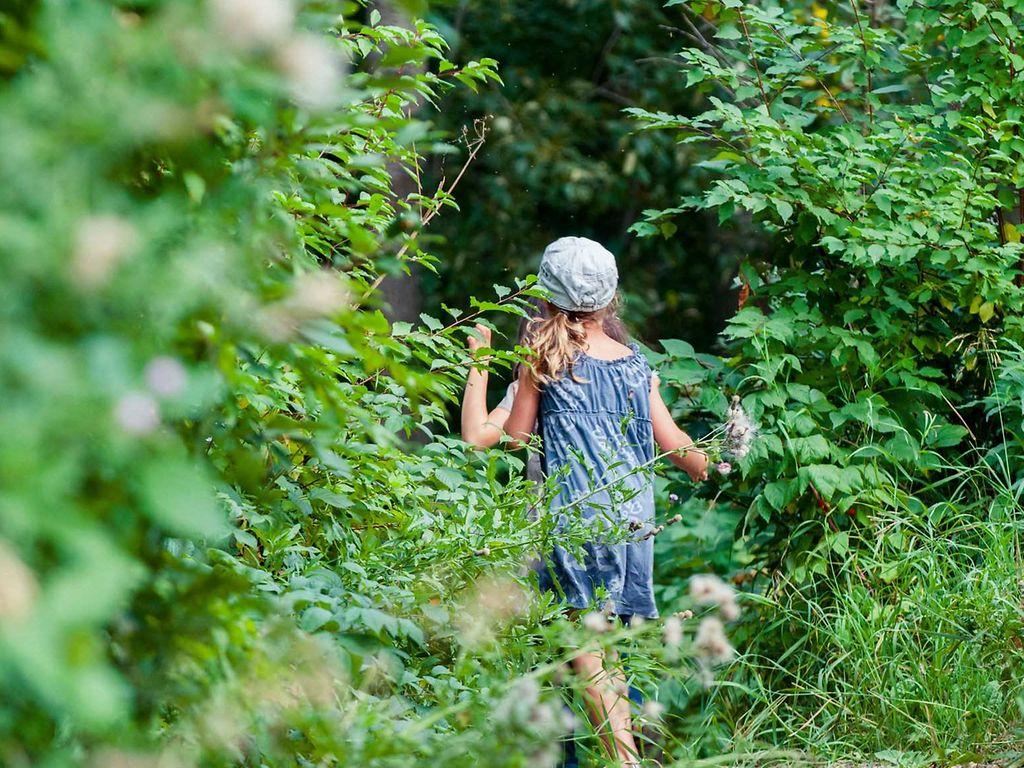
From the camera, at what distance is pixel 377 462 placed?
255 centimetres

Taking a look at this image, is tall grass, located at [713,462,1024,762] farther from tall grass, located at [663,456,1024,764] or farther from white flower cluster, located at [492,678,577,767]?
white flower cluster, located at [492,678,577,767]

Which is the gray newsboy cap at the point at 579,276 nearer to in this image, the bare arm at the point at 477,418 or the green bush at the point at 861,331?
the bare arm at the point at 477,418

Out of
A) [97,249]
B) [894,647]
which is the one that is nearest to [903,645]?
[894,647]

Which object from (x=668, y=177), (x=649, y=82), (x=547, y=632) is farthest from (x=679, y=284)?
(x=547, y=632)

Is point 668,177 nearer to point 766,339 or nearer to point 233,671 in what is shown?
point 766,339

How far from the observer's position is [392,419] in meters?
Result: 2.61

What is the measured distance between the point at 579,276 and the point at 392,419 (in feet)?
3.09

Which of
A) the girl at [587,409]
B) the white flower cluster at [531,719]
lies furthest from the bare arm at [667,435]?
the white flower cluster at [531,719]

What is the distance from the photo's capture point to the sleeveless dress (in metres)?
3.17

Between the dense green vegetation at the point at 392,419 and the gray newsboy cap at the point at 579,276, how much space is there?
0.38 m

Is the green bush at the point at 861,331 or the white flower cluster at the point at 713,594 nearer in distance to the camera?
the white flower cluster at the point at 713,594

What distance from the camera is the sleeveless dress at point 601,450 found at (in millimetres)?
3168

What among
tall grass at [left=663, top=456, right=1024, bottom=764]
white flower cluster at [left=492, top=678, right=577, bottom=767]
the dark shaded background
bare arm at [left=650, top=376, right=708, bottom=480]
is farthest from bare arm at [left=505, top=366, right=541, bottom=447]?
the dark shaded background

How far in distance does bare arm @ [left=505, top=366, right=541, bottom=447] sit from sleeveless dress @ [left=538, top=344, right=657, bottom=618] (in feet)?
0.08
